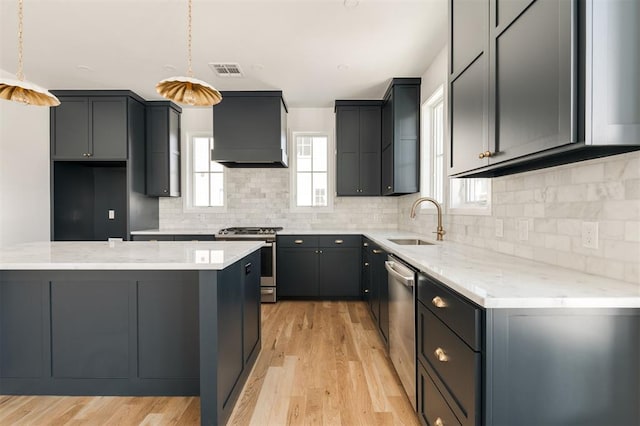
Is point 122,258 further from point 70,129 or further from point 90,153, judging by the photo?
point 70,129

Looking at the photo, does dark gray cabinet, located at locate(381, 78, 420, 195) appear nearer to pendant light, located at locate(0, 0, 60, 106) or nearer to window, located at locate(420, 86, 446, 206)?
window, located at locate(420, 86, 446, 206)

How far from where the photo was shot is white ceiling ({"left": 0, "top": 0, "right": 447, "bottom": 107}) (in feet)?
7.77

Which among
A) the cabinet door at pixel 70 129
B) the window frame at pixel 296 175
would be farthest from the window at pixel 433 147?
the cabinet door at pixel 70 129

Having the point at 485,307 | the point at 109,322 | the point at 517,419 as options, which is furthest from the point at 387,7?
the point at 109,322

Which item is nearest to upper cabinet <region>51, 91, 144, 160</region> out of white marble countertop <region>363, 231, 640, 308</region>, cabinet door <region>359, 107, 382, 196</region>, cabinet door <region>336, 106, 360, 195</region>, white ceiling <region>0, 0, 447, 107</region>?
white ceiling <region>0, 0, 447, 107</region>

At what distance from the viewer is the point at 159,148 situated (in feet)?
14.6

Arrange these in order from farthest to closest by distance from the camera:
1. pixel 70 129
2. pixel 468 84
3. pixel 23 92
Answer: pixel 70 129 < pixel 23 92 < pixel 468 84

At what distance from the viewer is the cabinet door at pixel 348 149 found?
14.1ft

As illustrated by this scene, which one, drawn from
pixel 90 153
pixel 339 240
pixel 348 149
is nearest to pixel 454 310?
pixel 339 240

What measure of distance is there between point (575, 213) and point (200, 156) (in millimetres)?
4515

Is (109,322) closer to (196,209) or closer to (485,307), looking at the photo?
(485,307)

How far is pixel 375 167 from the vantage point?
4.32 m

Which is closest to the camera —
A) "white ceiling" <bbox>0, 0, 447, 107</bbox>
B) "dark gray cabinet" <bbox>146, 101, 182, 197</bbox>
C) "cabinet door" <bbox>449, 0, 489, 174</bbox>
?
"cabinet door" <bbox>449, 0, 489, 174</bbox>

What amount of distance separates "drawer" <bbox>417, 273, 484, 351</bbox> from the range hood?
114 inches
